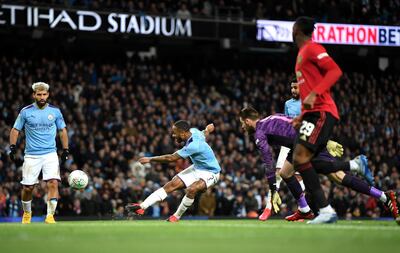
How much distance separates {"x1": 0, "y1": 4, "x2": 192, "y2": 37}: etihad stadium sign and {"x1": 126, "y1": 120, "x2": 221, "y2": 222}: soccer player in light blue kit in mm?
14773

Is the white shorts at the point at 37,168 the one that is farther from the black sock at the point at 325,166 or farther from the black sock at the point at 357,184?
the black sock at the point at 357,184

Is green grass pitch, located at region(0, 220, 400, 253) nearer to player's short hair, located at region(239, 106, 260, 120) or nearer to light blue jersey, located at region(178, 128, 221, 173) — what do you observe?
player's short hair, located at region(239, 106, 260, 120)

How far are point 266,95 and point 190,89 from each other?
304cm

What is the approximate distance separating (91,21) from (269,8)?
320 inches

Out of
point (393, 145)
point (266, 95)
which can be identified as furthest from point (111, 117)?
point (393, 145)

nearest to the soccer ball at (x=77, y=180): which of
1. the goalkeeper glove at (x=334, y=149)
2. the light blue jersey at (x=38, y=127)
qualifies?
the light blue jersey at (x=38, y=127)

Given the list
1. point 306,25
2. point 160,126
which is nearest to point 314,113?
point 306,25

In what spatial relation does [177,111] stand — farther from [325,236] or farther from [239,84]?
[325,236]

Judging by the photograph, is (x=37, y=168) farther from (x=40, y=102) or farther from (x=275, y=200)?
(x=275, y=200)

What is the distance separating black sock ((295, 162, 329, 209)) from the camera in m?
10.1

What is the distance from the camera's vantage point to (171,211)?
23406 mm

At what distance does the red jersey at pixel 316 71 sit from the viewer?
10.1 metres

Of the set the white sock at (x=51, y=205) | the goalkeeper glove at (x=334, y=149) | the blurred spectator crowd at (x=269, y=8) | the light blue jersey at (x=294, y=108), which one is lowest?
the white sock at (x=51, y=205)

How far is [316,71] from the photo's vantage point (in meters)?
10.2
